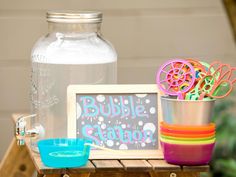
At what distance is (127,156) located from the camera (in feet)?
5.46

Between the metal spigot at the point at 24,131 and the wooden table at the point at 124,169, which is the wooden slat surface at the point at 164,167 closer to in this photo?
the wooden table at the point at 124,169

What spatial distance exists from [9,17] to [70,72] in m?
1.17

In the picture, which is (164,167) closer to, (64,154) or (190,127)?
(190,127)

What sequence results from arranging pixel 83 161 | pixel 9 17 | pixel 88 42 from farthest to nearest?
pixel 9 17, pixel 88 42, pixel 83 161

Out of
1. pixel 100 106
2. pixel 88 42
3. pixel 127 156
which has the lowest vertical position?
pixel 127 156

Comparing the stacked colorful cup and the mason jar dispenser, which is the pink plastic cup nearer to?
the stacked colorful cup

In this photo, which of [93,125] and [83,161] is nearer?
[83,161]

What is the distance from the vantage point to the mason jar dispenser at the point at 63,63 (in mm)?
1729

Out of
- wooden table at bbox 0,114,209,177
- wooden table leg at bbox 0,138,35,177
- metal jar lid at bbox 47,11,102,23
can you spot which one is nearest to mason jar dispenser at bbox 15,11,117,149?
metal jar lid at bbox 47,11,102,23

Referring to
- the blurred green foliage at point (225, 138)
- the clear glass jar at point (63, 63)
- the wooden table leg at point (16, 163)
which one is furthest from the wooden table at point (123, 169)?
the blurred green foliage at point (225, 138)

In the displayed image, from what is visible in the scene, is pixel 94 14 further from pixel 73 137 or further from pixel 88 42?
pixel 73 137

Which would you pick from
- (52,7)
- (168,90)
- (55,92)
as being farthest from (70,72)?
(52,7)

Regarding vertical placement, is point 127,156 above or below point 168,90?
below

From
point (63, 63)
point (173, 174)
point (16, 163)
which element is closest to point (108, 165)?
point (173, 174)
